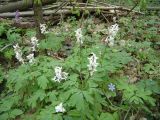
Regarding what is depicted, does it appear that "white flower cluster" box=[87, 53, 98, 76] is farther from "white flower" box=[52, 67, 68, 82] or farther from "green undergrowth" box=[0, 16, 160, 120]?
"white flower" box=[52, 67, 68, 82]

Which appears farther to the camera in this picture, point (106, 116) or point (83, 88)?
point (106, 116)

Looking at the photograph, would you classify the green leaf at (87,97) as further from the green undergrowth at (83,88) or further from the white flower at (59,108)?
the white flower at (59,108)

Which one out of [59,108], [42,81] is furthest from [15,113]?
[59,108]

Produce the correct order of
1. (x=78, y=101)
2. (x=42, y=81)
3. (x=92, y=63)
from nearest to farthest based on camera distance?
(x=78, y=101) → (x=92, y=63) → (x=42, y=81)

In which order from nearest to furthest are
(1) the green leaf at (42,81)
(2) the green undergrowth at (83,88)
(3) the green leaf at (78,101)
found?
(3) the green leaf at (78,101) → (2) the green undergrowth at (83,88) → (1) the green leaf at (42,81)

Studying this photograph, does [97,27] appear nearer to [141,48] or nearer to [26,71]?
[141,48]

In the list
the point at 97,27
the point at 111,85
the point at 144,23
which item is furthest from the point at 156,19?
the point at 111,85

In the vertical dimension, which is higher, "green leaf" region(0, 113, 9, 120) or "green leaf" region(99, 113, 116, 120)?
"green leaf" region(99, 113, 116, 120)

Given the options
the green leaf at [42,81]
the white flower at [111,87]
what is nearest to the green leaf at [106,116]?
the white flower at [111,87]

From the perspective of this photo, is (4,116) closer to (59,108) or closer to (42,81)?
(42,81)

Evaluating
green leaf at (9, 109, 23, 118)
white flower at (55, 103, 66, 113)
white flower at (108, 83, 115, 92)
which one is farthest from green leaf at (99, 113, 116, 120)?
green leaf at (9, 109, 23, 118)

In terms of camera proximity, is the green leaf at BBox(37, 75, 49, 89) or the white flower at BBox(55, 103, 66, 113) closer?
the white flower at BBox(55, 103, 66, 113)

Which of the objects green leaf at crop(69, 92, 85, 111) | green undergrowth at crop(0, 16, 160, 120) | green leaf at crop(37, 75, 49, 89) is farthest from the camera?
green leaf at crop(37, 75, 49, 89)

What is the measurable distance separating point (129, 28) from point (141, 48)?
115 cm
